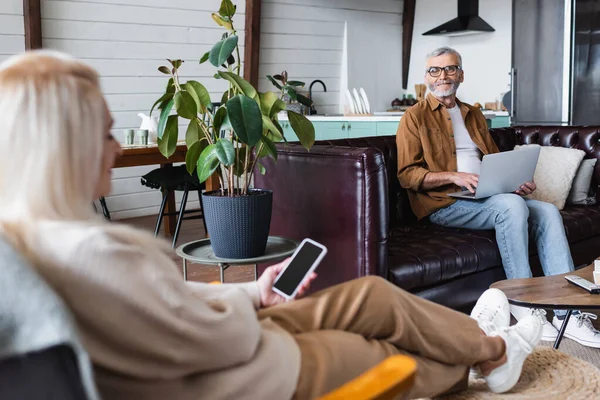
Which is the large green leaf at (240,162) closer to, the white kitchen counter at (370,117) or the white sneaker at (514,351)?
the white sneaker at (514,351)

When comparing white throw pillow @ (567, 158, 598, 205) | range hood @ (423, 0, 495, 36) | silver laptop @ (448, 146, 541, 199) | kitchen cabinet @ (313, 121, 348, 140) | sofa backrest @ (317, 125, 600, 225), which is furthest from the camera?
range hood @ (423, 0, 495, 36)

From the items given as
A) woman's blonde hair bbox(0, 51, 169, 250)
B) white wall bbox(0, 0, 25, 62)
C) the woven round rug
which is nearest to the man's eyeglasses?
the woven round rug

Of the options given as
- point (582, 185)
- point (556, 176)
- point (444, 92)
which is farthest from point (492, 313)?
point (582, 185)

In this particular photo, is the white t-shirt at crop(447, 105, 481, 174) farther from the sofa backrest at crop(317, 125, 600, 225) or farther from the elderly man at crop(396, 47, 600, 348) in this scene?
the sofa backrest at crop(317, 125, 600, 225)

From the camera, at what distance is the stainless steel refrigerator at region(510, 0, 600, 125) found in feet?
20.9

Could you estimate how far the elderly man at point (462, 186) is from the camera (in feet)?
10.5

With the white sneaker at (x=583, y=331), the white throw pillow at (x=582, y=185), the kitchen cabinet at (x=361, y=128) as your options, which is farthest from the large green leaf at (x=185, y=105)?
the kitchen cabinet at (x=361, y=128)

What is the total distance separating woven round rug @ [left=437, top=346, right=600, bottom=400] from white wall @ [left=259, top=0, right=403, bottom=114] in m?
5.64

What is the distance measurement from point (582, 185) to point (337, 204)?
1897 mm

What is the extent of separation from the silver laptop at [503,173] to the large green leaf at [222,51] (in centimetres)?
124

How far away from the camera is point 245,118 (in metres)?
2.53

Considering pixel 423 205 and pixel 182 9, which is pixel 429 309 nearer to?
pixel 423 205

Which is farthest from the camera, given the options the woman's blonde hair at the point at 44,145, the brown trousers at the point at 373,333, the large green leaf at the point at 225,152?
the large green leaf at the point at 225,152

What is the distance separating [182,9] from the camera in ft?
21.7
